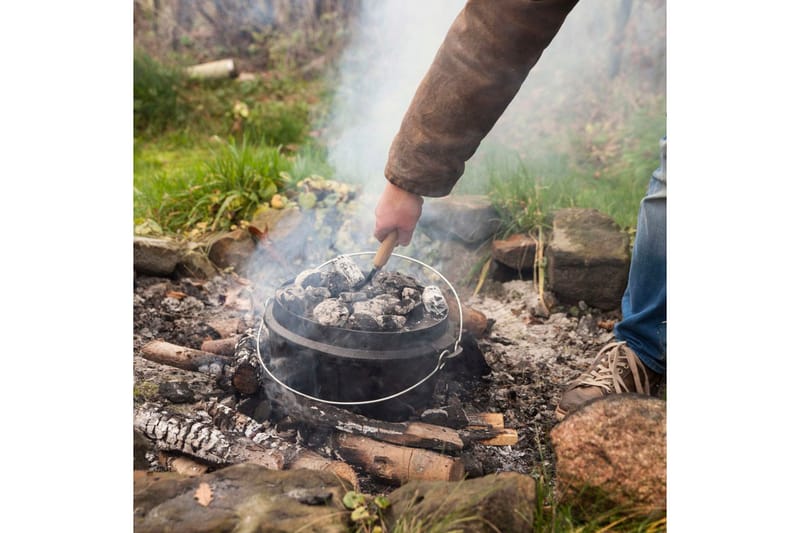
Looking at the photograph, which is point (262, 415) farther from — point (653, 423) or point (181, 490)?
point (653, 423)

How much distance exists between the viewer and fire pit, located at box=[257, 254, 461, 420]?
1896 millimetres

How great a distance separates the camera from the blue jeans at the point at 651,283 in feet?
7.01

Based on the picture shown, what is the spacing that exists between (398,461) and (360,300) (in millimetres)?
495

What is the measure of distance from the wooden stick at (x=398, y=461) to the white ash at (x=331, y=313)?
0.34m

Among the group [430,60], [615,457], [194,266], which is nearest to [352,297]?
[615,457]

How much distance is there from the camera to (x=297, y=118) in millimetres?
4512

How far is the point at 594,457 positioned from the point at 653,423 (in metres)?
0.17

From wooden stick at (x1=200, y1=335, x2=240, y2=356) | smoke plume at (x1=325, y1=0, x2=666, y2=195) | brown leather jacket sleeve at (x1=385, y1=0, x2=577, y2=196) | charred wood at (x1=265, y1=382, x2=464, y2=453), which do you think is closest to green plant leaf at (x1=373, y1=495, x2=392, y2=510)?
charred wood at (x1=265, y1=382, x2=464, y2=453)

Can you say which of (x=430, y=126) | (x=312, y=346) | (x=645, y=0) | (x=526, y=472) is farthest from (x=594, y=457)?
(x=645, y=0)

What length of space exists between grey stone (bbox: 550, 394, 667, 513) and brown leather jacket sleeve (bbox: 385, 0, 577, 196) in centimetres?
78

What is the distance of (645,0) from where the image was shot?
3777mm

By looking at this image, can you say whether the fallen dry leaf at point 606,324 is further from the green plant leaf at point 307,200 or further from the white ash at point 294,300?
the green plant leaf at point 307,200

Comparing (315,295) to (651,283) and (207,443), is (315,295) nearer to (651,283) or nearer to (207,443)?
(207,443)

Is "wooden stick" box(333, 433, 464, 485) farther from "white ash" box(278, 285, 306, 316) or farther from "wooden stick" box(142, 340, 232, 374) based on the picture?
"wooden stick" box(142, 340, 232, 374)
